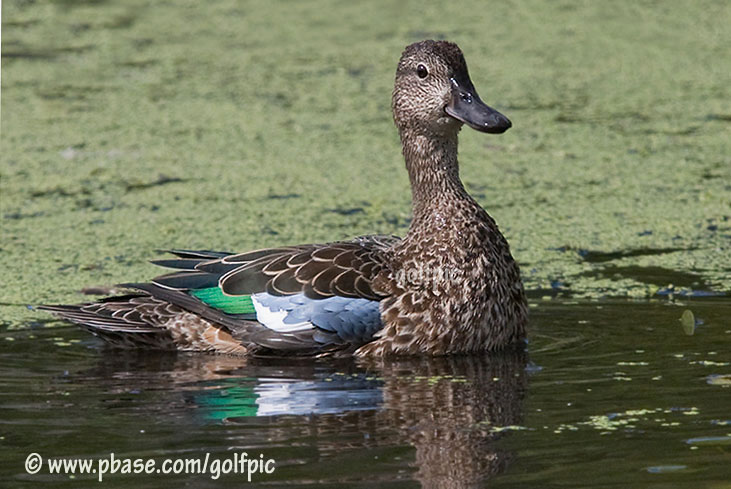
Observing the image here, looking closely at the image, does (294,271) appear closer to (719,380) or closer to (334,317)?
(334,317)

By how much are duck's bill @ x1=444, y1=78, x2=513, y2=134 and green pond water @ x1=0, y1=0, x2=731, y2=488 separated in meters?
1.01

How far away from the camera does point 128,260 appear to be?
7.87 metres

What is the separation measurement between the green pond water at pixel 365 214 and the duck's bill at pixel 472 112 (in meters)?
1.01

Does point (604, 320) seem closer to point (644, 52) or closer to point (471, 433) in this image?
point (471, 433)

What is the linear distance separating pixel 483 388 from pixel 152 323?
1.73 meters

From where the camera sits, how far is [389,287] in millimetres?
6332

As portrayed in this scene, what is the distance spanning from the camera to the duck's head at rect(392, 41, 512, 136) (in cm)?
644

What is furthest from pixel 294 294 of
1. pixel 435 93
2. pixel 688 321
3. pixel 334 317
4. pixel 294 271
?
pixel 688 321

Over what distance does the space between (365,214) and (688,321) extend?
259 cm

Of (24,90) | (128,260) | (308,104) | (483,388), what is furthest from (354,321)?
(24,90)

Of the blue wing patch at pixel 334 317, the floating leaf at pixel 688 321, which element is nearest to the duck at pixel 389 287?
the blue wing patch at pixel 334 317

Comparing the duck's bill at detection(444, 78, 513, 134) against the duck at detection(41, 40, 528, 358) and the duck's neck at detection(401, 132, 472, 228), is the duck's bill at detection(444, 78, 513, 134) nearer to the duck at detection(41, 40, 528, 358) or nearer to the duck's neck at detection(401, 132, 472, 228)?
the duck at detection(41, 40, 528, 358)

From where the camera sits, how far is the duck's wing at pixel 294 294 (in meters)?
6.29

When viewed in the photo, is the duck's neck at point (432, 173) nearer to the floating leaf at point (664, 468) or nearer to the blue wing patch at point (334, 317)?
the blue wing patch at point (334, 317)
